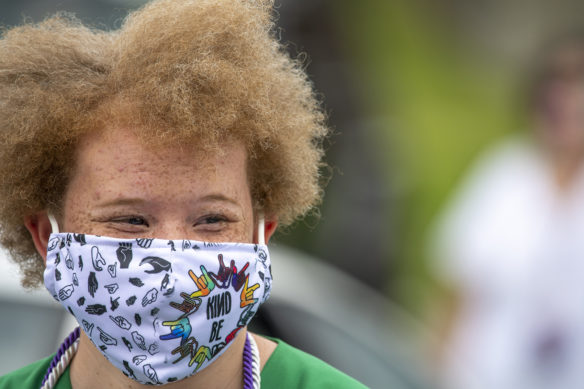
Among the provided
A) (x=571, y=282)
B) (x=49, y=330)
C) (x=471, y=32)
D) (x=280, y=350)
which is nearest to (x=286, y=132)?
(x=280, y=350)

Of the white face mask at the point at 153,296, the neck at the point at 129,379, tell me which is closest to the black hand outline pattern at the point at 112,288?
the white face mask at the point at 153,296

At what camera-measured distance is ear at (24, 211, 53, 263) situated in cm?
310

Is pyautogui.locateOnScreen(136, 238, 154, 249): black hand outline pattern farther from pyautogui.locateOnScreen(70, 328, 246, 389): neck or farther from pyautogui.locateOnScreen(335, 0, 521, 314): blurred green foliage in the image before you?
pyautogui.locateOnScreen(335, 0, 521, 314): blurred green foliage

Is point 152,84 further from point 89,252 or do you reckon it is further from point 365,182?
point 365,182

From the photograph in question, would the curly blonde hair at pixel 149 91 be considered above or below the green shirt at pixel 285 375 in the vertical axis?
above

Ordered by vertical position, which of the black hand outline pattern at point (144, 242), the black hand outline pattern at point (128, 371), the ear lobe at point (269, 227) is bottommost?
the black hand outline pattern at point (128, 371)

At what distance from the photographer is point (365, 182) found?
9.16 metres

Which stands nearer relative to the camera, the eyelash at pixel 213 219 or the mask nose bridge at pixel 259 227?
the eyelash at pixel 213 219

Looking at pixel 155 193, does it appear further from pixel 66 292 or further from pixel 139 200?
pixel 66 292

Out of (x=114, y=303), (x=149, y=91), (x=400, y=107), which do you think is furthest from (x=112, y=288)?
(x=400, y=107)

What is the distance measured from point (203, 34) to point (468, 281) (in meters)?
3.41

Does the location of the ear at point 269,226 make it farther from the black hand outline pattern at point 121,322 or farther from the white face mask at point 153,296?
the black hand outline pattern at point 121,322

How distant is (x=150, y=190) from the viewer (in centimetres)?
281

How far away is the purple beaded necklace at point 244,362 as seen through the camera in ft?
10.0
